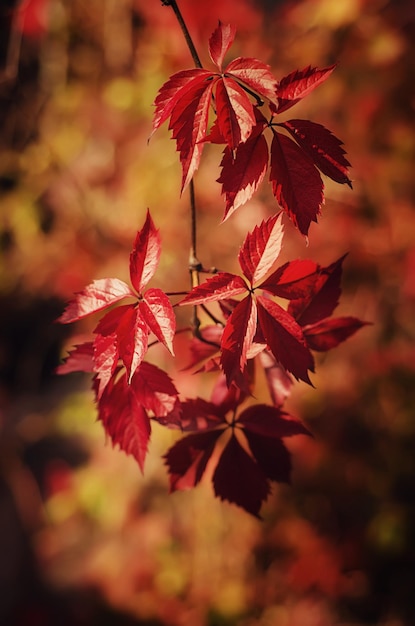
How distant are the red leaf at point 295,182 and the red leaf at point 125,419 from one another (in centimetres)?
39

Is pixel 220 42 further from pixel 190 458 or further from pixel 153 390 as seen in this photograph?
pixel 190 458

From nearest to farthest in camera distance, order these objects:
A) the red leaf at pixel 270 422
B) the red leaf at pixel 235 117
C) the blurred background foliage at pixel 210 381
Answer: the red leaf at pixel 235 117 → the red leaf at pixel 270 422 → the blurred background foliage at pixel 210 381

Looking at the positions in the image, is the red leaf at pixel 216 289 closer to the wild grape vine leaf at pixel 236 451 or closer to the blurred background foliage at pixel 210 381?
the wild grape vine leaf at pixel 236 451

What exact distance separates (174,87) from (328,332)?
0.49m

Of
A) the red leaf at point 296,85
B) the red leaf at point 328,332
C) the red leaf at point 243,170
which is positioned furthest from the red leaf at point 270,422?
the red leaf at point 296,85

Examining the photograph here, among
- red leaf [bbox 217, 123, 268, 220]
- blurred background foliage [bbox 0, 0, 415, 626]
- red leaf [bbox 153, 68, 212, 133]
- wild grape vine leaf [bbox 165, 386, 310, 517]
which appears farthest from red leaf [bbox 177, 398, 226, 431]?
blurred background foliage [bbox 0, 0, 415, 626]

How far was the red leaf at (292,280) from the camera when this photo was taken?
74cm

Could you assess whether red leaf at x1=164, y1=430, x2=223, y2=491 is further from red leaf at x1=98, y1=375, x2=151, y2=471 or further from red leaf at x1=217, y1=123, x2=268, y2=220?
red leaf at x1=217, y1=123, x2=268, y2=220

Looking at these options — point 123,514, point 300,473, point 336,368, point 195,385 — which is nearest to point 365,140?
point 336,368

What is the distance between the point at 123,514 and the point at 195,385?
3.08ft

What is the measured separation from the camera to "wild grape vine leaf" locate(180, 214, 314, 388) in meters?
0.67

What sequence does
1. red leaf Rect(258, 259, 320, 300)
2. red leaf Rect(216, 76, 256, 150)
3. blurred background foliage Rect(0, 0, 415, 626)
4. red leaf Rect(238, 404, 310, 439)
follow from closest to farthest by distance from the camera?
red leaf Rect(216, 76, 256, 150) → red leaf Rect(258, 259, 320, 300) → red leaf Rect(238, 404, 310, 439) → blurred background foliage Rect(0, 0, 415, 626)

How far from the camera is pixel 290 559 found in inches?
97.3

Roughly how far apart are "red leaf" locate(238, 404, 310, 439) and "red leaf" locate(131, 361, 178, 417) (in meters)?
0.16
